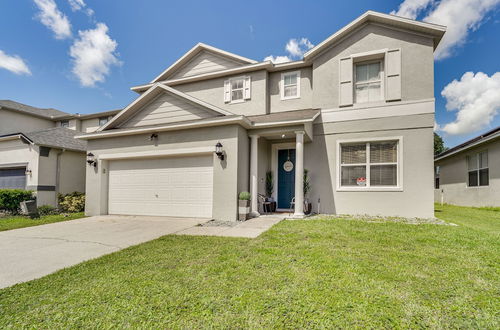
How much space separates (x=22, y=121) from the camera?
17406mm

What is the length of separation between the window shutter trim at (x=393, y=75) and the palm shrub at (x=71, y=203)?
13744mm

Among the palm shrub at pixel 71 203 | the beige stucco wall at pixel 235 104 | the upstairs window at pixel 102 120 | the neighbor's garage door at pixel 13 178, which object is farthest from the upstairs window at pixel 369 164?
the upstairs window at pixel 102 120

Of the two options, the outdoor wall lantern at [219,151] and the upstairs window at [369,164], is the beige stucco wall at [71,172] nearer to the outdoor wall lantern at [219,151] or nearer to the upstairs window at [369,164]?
the outdoor wall lantern at [219,151]

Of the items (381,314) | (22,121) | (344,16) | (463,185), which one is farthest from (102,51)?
(463,185)

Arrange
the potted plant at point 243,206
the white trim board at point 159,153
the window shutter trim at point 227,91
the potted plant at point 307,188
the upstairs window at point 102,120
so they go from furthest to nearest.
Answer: the upstairs window at point 102,120
the window shutter trim at point 227,91
the potted plant at point 307,188
the white trim board at point 159,153
the potted plant at point 243,206

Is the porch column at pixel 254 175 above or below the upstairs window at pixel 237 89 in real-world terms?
below

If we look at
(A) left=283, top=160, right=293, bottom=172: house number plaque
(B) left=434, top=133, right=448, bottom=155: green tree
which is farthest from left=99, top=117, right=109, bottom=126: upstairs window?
(B) left=434, top=133, right=448, bottom=155: green tree

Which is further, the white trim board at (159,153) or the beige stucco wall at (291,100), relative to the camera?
the beige stucco wall at (291,100)

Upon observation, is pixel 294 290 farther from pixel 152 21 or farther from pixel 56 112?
pixel 56 112

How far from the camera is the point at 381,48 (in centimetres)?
867

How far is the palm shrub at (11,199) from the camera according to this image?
9.85 metres

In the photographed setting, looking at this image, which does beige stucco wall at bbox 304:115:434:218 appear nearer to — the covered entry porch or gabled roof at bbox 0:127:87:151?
the covered entry porch

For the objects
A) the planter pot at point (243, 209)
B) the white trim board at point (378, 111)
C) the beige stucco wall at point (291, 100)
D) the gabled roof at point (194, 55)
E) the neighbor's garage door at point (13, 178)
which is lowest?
the planter pot at point (243, 209)

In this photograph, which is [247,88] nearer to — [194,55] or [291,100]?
[291,100]
